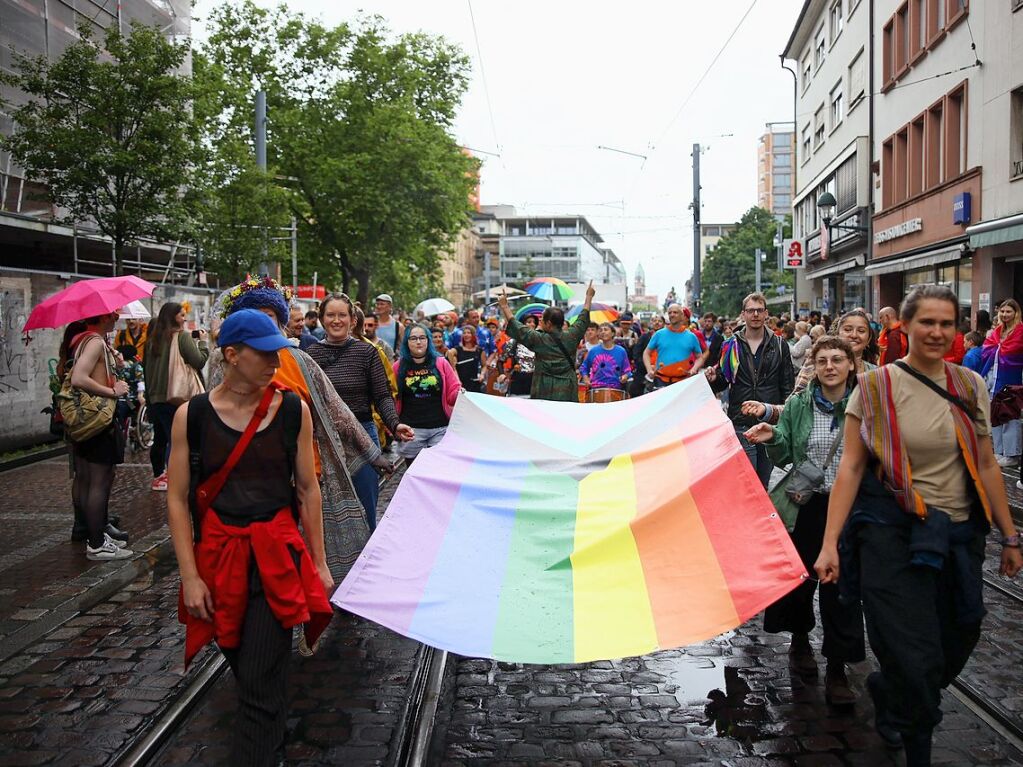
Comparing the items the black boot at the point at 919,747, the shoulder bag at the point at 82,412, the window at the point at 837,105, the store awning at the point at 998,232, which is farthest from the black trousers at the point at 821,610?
the window at the point at 837,105

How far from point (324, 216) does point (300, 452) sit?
38.6 meters

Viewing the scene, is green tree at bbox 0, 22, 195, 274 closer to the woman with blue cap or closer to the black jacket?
the black jacket

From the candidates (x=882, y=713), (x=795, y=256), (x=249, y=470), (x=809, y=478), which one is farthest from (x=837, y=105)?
(x=249, y=470)

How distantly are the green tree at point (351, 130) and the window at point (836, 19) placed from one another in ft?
52.5

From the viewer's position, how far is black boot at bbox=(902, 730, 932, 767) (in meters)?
3.93

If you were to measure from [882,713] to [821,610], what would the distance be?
0.96 metres

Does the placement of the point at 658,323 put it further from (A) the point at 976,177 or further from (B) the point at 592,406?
(B) the point at 592,406

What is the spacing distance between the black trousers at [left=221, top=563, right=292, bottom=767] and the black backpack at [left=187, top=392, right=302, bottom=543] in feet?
1.20

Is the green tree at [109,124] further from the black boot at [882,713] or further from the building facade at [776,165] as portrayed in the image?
the building facade at [776,165]

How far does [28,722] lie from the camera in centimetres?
480

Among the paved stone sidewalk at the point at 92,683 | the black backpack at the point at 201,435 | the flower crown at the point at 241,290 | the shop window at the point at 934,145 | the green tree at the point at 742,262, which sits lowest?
the paved stone sidewalk at the point at 92,683

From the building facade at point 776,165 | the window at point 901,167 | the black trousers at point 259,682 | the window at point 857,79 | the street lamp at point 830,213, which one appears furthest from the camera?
the building facade at point 776,165

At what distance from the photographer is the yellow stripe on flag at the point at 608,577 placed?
4160mm

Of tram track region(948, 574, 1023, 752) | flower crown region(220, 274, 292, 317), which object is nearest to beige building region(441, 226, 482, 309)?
flower crown region(220, 274, 292, 317)
